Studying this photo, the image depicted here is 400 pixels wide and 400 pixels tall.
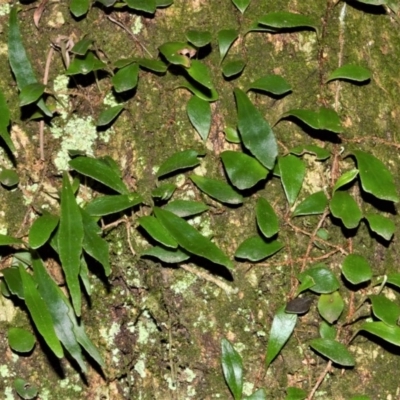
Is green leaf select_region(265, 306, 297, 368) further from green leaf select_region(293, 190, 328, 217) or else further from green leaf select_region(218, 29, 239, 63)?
green leaf select_region(218, 29, 239, 63)

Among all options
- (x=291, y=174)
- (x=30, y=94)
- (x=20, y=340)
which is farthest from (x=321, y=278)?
(x=30, y=94)

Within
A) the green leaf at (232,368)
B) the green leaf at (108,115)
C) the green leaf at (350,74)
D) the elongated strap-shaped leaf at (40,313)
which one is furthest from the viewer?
the green leaf at (350,74)

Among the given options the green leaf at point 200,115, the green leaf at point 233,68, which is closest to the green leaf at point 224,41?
the green leaf at point 233,68

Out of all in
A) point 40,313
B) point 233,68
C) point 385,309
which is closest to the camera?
point 40,313

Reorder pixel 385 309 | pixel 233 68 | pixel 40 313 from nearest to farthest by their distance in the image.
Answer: pixel 40 313 < pixel 385 309 < pixel 233 68

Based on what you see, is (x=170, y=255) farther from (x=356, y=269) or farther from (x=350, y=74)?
(x=350, y=74)

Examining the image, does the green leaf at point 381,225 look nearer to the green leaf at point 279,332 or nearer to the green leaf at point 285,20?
the green leaf at point 279,332
